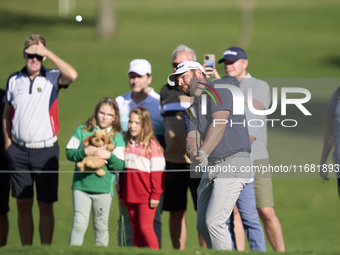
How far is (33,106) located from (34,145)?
401mm

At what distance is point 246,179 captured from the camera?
5062mm

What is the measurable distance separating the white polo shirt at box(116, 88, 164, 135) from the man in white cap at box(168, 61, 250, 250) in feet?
4.51

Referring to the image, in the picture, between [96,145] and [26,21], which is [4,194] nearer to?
[96,145]

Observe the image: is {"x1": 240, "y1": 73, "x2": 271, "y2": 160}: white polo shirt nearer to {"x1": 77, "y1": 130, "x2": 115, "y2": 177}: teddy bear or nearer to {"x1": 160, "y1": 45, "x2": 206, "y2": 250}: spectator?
{"x1": 160, "y1": 45, "x2": 206, "y2": 250}: spectator

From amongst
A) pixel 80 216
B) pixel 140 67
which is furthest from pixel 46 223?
pixel 140 67

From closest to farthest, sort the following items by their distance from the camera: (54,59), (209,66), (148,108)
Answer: (54,59) → (209,66) → (148,108)

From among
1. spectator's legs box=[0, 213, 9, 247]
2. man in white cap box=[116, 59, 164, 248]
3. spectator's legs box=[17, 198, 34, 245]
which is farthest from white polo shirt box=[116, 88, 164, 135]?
spectator's legs box=[0, 213, 9, 247]

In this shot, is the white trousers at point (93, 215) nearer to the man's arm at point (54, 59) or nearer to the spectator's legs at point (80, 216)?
the spectator's legs at point (80, 216)

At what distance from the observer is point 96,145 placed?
5.87 metres

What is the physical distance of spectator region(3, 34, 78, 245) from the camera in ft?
20.5

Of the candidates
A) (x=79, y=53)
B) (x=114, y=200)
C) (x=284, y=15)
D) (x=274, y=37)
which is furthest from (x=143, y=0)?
(x=114, y=200)

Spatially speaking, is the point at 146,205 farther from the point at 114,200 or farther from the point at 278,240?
the point at 278,240

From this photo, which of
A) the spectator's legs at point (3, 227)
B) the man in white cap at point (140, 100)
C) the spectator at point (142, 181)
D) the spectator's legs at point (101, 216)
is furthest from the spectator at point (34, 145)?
the spectator at point (142, 181)

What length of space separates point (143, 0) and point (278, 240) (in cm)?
4000
